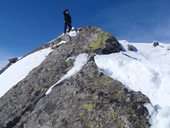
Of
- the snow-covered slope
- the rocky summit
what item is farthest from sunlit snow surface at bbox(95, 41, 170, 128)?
the rocky summit

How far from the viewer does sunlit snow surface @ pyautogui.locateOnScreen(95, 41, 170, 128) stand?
1745cm

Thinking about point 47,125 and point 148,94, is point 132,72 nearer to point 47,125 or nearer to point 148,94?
point 148,94

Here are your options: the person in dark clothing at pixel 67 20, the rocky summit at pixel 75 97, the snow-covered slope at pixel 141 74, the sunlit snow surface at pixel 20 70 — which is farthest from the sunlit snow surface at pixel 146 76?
the person in dark clothing at pixel 67 20

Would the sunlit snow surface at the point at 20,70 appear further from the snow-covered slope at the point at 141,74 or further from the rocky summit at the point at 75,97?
the rocky summit at the point at 75,97

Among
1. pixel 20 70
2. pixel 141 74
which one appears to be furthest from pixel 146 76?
pixel 20 70

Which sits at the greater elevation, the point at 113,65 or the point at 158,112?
the point at 113,65

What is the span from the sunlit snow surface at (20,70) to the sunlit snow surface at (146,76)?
592 cm

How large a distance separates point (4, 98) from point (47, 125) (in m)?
5.50

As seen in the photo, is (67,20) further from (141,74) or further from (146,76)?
(146,76)

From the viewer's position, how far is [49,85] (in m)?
21.7

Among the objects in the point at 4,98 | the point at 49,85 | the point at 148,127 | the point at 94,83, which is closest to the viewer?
the point at 148,127

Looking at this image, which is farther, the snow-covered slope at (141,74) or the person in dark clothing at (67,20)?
the person in dark clothing at (67,20)

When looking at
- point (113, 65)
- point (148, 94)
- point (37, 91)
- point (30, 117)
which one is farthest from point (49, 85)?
point (148, 94)

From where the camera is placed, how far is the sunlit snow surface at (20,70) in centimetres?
2533
